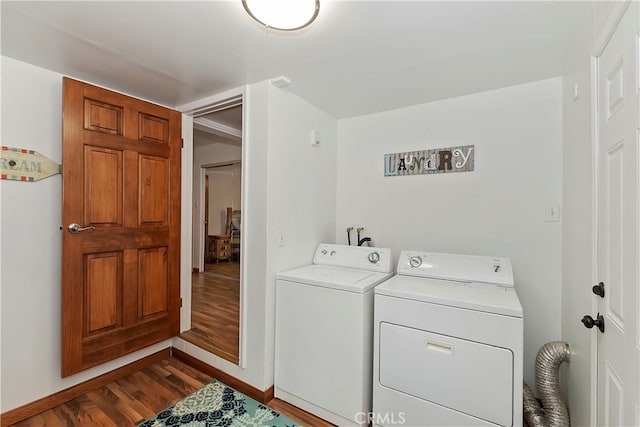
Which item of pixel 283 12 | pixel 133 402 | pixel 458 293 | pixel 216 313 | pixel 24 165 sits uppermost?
pixel 283 12

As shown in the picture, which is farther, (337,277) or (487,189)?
(487,189)

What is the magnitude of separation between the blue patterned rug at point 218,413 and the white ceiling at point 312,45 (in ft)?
7.37

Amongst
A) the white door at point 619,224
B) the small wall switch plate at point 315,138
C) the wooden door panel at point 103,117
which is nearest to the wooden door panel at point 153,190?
the wooden door panel at point 103,117

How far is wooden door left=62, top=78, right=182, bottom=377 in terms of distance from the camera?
5.94 feet

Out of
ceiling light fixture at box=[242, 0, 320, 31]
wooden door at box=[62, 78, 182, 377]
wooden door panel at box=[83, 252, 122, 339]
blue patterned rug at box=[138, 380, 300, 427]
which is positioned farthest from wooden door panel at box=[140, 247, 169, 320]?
ceiling light fixture at box=[242, 0, 320, 31]

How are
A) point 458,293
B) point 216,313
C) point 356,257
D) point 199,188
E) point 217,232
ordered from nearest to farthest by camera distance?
point 458,293, point 356,257, point 216,313, point 199,188, point 217,232

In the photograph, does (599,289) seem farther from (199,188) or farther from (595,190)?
(199,188)

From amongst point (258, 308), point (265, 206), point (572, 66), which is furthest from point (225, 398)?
point (572, 66)

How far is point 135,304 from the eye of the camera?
214cm

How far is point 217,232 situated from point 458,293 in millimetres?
5447

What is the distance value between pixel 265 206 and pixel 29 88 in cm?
167

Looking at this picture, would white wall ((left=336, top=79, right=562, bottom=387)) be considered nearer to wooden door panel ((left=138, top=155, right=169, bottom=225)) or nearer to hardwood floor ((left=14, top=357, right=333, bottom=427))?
hardwood floor ((left=14, top=357, right=333, bottom=427))

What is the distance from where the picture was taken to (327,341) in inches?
68.6

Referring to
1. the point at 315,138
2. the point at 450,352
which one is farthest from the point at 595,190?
the point at 315,138
